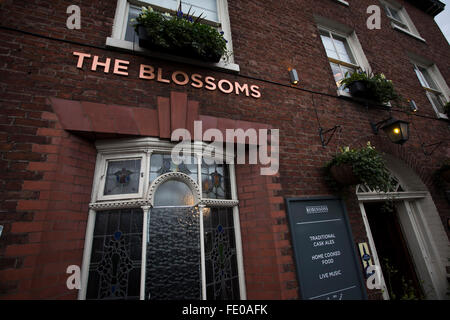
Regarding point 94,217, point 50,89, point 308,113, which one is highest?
point 308,113

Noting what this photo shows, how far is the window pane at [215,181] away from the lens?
2.44 m

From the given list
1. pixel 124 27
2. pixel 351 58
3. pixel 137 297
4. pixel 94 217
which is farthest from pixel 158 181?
pixel 351 58

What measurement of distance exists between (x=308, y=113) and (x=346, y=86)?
1.47 meters

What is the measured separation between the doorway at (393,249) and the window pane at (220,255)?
3.01m

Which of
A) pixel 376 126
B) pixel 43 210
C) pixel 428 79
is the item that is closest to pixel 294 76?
pixel 376 126

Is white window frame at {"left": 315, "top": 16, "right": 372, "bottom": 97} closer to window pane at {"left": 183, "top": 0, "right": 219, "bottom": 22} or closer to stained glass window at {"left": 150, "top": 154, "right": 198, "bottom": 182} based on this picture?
window pane at {"left": 183, "top": 0, "right": 219, "bottom": 22}

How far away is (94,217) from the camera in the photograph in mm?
1979

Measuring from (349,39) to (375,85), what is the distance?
1947 mm

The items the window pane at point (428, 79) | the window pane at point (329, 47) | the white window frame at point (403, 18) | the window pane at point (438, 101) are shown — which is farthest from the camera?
the white window frame at point (403, 18)

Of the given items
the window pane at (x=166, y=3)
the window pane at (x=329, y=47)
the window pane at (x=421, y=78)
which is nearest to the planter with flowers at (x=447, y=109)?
the window pane at (x=421, y=78)

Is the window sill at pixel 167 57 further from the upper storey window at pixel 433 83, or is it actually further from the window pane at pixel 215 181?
the upper storey window at pixel 433 83

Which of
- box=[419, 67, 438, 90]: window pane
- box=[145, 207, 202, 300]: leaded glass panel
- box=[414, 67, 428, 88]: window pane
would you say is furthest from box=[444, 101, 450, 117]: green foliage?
box=[145, 207, 202, 300]: leaded glass panel

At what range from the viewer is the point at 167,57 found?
2582 mm

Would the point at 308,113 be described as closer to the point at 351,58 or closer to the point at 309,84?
the point at 309,84
